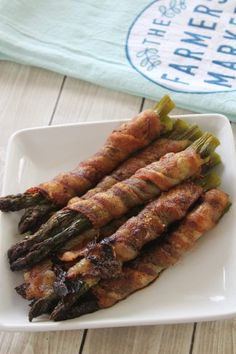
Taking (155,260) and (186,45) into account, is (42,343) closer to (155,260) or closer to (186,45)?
(155,260)

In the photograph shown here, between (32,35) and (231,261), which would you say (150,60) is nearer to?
(32,35)

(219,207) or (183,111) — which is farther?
(183,111)

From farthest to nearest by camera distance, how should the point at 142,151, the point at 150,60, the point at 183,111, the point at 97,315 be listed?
the point at 150,60 < the point at 183,111 < the point at 142,151 < the point at 97,315

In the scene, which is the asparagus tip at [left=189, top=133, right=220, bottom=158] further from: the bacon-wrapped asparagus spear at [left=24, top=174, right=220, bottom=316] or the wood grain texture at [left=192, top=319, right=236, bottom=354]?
the wood grain texture at [left=192, top=319, right=236, bottom=354]

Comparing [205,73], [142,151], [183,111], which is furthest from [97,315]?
[205,73]

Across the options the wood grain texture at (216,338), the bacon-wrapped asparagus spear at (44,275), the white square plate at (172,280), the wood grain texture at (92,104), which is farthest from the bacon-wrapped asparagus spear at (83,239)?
the wood grain texture at (92,104)

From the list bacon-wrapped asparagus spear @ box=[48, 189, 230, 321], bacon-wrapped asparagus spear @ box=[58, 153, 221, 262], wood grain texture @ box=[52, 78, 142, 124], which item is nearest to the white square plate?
bacon-wrapped asparagus spear @ box=[48, 189, 230, 321]

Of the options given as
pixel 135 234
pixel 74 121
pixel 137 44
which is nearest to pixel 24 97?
pixel 74 121
